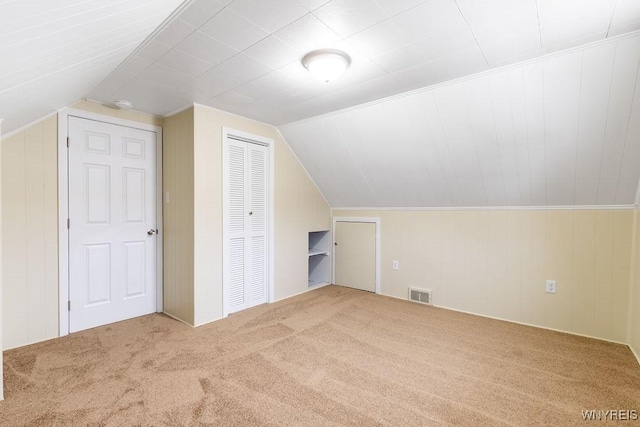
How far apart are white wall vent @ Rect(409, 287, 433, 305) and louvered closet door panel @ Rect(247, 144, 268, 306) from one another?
173 centimetres

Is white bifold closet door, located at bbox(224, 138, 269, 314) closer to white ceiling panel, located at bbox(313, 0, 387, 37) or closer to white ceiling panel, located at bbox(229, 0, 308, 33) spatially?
white ceiling panel, located at bbox(229, 0, 308, 33)

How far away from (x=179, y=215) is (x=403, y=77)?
2.39 meters

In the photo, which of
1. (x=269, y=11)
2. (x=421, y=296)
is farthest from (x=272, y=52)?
(x=421, y=296)

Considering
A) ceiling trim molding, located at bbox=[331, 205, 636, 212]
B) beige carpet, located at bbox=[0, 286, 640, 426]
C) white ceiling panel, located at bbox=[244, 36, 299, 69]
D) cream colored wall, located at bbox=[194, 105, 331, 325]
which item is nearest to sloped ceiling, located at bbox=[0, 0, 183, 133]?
white ceiling panel, located at bbox=[244, 36, 299, 69]

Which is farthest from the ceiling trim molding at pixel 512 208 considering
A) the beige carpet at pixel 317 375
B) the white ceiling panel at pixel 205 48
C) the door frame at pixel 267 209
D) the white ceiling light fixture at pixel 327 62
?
the white ceiling panel at pixel 205 48

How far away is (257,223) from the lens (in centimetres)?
348

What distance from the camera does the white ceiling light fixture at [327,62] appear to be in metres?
1.97

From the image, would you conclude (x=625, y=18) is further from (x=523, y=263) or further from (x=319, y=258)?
(x=319, y=258)

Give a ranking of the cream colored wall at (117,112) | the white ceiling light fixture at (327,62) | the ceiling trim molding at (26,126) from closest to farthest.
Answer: the white ceiling light fixture at (327,62) < the ceiling trim molding at (26,126) < the cream colored wall at (117,112)

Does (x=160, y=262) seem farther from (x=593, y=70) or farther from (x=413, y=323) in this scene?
(x=593, y=70)

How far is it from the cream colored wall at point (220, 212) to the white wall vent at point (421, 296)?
135cm

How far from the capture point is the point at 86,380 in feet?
6.48

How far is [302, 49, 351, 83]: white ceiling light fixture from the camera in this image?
197cm

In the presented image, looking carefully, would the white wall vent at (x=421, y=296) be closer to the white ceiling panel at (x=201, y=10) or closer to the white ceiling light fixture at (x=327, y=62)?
the white ceiling light fixture at (x=327, y=62)
